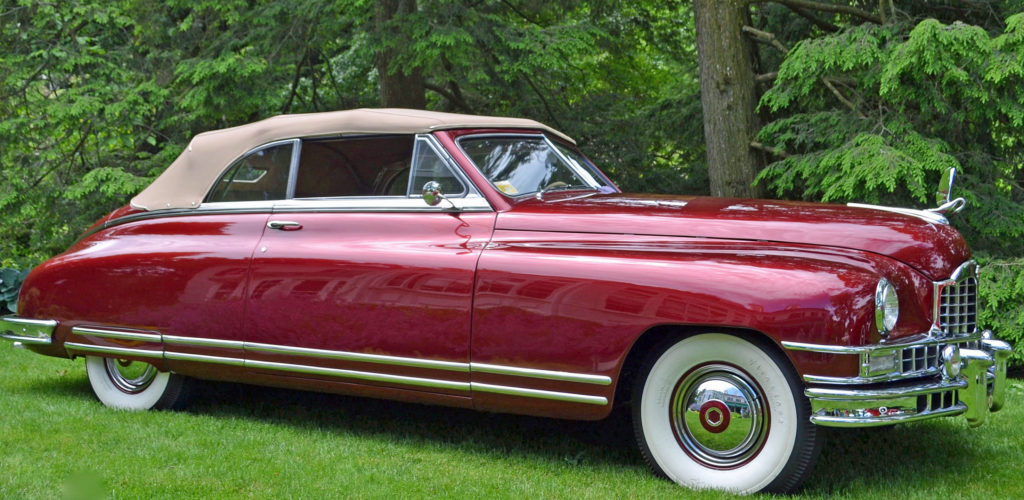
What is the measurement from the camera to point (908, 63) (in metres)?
7.16

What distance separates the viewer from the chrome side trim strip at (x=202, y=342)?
225 inches

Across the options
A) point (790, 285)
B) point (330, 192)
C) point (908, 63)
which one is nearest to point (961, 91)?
point (908, 63)

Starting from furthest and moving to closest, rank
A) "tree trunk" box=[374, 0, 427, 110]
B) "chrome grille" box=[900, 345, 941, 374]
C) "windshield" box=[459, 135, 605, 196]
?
"tree trunk" box=[374, 0, 427, 110] < "windshield" box=[459, 135, 605, 196] < "chrome grille" box=[900, 345, 941, 374]

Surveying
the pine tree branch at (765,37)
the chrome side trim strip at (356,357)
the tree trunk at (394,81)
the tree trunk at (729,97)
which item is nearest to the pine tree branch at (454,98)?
the tree trunk at (394,81)

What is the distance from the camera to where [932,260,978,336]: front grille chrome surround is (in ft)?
14.7

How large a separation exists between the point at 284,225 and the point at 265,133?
0.66 meters

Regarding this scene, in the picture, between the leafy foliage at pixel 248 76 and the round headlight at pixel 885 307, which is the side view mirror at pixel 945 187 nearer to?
the round headlight at pixel 885 307

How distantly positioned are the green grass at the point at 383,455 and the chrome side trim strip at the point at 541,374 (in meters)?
0.45

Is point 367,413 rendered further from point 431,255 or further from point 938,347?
point 938,347

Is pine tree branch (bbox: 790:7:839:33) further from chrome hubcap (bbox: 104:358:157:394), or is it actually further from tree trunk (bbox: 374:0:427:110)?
chrome hubcap (bbox: 104:358:157:394)

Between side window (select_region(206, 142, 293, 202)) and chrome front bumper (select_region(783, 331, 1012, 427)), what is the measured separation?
307 cm

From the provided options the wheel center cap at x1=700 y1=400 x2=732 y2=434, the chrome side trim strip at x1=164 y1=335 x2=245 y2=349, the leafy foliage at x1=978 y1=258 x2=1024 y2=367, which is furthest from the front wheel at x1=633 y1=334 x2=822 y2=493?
the leafy foliage at x1=978 y1=258 x2=1024 y2=367

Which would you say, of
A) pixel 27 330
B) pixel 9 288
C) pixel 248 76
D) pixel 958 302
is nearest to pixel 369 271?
pixel 27 330

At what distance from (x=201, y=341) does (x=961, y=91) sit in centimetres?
535
